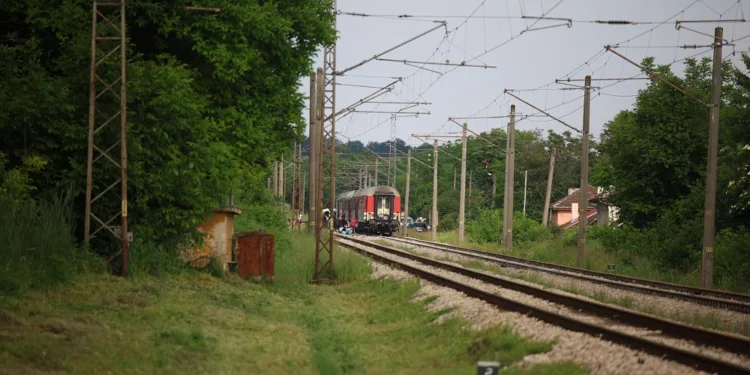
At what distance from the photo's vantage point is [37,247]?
57.7 feet

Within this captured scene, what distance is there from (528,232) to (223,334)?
3829 cm

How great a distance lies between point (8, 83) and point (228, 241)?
266 inches

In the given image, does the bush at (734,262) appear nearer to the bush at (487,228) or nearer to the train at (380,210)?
the bush at (487,228)

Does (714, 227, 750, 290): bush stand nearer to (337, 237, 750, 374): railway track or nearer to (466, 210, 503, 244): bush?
(337, 237, 750, 374): railway track

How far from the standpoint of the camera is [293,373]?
11.7m

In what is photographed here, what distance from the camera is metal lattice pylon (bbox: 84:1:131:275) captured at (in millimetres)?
19281

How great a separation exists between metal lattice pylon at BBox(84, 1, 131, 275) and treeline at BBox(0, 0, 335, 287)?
11.4 inches

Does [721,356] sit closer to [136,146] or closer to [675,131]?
[136,146]

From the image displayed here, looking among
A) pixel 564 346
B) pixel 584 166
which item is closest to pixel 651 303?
pixel 564 346

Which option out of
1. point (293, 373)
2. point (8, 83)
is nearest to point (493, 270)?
point (8, 83)

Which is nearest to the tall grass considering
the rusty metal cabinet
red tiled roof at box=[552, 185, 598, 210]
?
the rusty metal cabinet

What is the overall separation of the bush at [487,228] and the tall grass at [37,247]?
3819 centimetres

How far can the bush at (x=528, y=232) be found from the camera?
5024 centimetres

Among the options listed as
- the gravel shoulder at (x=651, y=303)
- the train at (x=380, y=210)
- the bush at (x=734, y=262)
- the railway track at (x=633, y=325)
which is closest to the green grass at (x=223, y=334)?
the railway track at (x=633, y=325)
